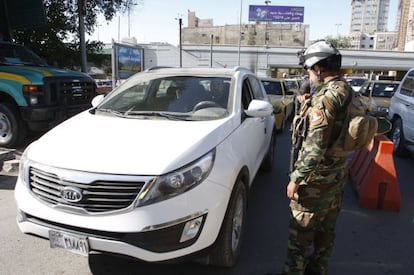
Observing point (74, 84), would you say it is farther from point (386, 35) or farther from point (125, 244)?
point (386, 35)

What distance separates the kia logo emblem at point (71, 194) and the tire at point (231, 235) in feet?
3.46

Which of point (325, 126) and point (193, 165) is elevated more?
point (325, 126)

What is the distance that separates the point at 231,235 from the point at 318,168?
36.1 inches

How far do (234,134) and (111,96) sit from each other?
162 centimetres

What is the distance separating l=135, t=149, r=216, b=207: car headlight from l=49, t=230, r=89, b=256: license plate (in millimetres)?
471

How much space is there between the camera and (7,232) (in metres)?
3.83

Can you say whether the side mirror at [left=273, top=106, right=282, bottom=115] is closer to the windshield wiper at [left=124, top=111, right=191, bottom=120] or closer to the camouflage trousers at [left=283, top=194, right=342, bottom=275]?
the windshield wiper at [left=124, top=111, right=191, bottom=120]

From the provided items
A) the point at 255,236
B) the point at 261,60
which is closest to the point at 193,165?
the point at 255,236

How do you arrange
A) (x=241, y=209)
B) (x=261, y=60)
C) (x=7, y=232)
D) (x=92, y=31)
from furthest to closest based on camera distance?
(x=261, y=60)
(x=92, y=31)
(x=7, y=232)
(x=241, y=209)

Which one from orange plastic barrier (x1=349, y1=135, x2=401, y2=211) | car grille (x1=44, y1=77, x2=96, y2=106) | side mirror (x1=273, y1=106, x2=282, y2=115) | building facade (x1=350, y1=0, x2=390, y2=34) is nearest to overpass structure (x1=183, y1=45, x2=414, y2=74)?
side mirror (x1=273, y1=106, x2=282, y2=115)

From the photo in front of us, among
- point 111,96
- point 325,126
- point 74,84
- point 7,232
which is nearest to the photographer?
point 325,126

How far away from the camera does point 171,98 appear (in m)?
4.02

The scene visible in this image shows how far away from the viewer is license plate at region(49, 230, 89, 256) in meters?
2.53

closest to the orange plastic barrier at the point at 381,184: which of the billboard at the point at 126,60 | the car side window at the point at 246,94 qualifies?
the car side window at the point at 246,94
